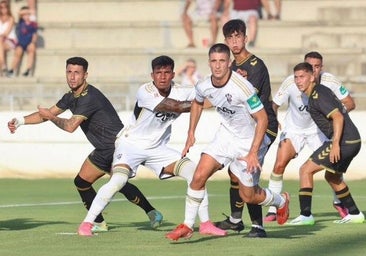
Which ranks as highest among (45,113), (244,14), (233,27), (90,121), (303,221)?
(244,14)

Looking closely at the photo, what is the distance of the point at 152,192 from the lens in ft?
65.1

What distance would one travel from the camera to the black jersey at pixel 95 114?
14.0 metres

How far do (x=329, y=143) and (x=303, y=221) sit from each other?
0.95 meters

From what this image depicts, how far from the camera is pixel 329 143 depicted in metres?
14.8

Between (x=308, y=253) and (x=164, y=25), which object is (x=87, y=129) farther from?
(x=164, y=25)

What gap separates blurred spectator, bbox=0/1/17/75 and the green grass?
920 cm

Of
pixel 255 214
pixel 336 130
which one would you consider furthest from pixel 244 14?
pixel 255 214

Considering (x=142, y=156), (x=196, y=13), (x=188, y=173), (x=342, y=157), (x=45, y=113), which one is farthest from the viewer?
(x=196, y=13)

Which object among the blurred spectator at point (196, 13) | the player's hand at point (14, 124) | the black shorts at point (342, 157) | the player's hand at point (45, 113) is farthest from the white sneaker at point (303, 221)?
the blurred spectator at point (196, 13)

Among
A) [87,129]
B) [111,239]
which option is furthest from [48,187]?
[111,239]

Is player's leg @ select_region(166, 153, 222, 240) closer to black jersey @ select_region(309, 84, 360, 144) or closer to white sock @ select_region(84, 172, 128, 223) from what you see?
white sock @ select_region(84, 172, 128, 223)

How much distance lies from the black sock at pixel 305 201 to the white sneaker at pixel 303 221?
4 cm

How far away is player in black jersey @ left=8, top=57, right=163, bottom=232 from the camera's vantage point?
45.6ft

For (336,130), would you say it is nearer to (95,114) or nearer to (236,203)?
(236,203)
